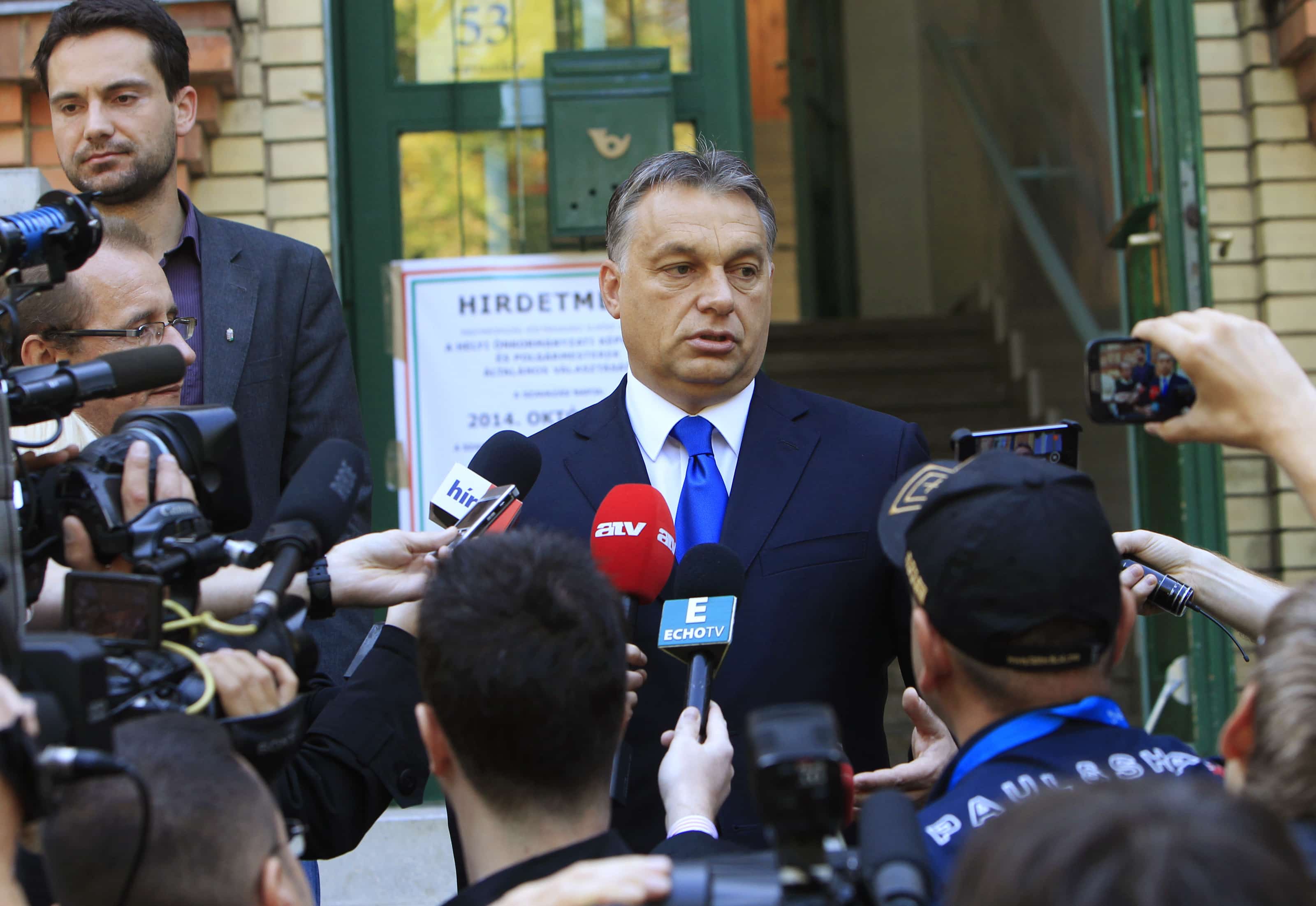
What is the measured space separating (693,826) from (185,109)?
2382 millimetres

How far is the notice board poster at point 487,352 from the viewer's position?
4621 millimetres

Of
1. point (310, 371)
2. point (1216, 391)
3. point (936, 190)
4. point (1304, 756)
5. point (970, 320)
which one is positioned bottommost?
point (1304, 756)

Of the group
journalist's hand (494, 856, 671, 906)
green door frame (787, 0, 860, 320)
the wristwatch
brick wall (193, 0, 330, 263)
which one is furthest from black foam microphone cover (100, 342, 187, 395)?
green door frame (787, 0, 860, 320)

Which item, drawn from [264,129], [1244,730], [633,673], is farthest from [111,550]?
[264,129]

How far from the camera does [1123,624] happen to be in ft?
6.13

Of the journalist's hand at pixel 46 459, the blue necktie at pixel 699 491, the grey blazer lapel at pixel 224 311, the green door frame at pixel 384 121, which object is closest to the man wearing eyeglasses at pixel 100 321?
the grey blazer lapel at pixel 224 311

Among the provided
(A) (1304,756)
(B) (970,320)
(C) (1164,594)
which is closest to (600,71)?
(C) (1164,594)

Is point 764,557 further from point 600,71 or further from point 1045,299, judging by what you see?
point 1045,299

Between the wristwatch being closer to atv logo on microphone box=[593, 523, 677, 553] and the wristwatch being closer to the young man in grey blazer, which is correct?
atv logo on microphone box=[593, 523, 677, 553]

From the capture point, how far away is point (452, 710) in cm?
170

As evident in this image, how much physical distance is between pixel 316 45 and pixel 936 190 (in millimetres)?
7423

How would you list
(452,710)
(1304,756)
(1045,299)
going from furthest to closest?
1. (1045,299)
2. (452,710)
3. (1304,756)

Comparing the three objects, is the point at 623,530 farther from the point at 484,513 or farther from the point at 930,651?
the point at 930,651

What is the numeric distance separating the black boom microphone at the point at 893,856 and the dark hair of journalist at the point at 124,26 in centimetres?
259
